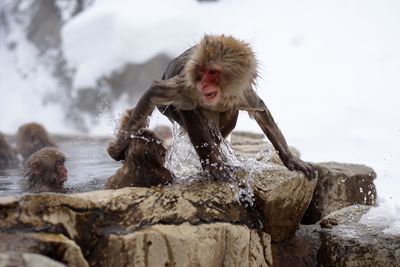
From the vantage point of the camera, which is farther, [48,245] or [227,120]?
[227,120]

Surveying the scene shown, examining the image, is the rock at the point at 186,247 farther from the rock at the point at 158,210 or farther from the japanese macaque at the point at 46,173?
the japanese macaque at the point at 46,173

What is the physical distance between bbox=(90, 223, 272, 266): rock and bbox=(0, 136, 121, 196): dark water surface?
1.81m

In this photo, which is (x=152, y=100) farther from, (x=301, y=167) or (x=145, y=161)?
(x=301, y=167)

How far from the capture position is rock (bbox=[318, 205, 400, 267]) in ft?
11.5

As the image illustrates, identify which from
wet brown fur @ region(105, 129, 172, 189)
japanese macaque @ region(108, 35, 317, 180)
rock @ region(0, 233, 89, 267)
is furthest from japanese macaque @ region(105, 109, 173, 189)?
rock @ region(0, 233, 89, 267)

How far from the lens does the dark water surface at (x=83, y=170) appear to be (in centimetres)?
503

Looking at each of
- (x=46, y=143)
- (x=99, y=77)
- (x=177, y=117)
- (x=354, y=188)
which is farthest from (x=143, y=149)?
(x=99, y=77)

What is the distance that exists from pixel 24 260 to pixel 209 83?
5.60 feet

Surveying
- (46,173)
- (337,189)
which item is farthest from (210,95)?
(46,173)

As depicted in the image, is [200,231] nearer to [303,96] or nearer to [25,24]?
[303,96]

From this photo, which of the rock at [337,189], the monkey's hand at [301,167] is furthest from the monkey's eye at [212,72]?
the rock at [337,189]

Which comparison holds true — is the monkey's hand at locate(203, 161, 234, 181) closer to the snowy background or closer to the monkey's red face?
the monkey's red face

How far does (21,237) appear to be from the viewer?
7.88 feet

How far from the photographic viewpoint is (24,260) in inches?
86.1
